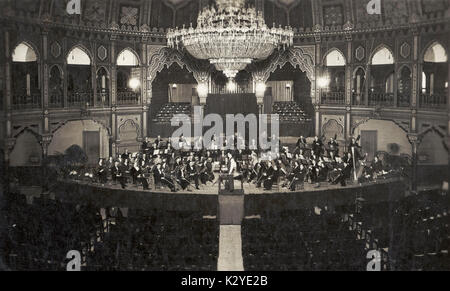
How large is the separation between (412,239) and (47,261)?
8.66 m

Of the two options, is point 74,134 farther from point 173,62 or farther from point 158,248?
point 158,248

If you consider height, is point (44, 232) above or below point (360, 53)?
below

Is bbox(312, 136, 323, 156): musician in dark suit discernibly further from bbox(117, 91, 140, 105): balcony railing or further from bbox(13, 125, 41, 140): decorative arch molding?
bbox(13, 125, 41, 140): decorative arch molding

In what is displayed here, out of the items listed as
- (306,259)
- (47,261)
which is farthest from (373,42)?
(47,261)

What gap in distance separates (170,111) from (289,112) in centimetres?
599

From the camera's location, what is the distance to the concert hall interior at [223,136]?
38.9 feet

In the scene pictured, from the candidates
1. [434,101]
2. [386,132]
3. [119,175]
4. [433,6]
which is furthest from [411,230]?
[386,132]

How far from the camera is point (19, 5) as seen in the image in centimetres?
1856

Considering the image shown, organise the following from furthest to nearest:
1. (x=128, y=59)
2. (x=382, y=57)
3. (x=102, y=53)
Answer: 1. (x=128, y=59)
2. (x=382, y=57)
3. (x=102, y=53)

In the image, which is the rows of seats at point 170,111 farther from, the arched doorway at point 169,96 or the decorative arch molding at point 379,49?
the decorative arch molding at point 379,49

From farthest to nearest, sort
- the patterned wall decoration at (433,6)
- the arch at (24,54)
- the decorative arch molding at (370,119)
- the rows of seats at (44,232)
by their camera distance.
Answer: the decorative arch molding at (370,119) → the arch at (24,54) → the patterned wall decoration at (433,6) → the rows of seats at (44,232)

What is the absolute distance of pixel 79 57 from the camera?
22969 mm

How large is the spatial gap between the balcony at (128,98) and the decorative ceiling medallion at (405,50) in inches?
482

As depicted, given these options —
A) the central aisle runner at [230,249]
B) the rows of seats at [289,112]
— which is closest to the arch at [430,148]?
the rows of seats at [289,112]
